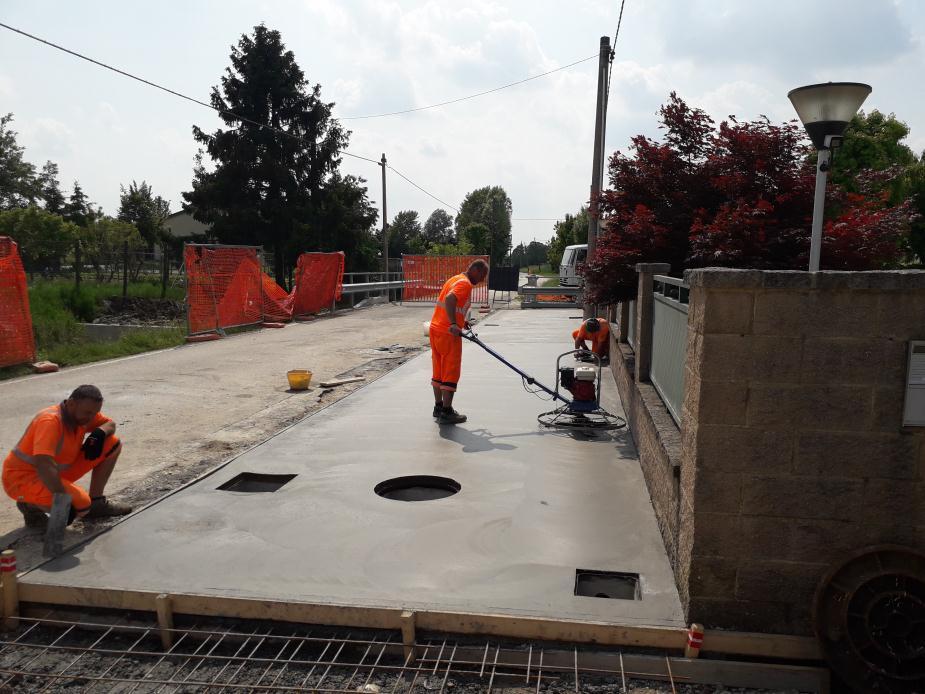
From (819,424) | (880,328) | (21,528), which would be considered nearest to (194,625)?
(21,528)

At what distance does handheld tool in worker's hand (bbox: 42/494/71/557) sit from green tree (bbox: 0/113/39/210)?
6870cm

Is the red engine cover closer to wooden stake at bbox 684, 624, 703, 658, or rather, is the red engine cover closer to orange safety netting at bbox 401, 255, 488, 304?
wooden stake at bbox 684, 624, 703, 658

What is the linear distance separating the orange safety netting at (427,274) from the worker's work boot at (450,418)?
819 inches

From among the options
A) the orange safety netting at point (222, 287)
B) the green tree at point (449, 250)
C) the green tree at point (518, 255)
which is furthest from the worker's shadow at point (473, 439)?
the green tree at point (518, 255)

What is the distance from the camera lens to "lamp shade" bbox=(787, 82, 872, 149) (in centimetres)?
396

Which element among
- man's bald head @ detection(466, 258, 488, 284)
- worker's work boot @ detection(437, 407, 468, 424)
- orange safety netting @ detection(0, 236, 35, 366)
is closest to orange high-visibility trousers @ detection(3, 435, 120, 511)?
worker's work boot @ detection(437, 407, 468, 424)

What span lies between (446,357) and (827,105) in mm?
3929

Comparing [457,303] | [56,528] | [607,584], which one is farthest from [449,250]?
[607,584]

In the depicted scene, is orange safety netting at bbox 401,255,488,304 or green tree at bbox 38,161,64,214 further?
green tree at bbox 38,161,64,214

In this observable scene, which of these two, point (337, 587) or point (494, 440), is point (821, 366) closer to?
point (337, 587)

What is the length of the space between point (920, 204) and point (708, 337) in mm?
36357

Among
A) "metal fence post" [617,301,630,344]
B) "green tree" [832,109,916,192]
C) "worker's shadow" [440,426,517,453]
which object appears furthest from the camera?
"green tree" [832,109,916,192]

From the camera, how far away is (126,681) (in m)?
Result: 2.96

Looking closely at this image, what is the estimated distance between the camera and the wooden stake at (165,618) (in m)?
3.24
